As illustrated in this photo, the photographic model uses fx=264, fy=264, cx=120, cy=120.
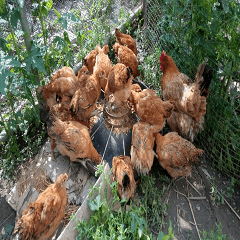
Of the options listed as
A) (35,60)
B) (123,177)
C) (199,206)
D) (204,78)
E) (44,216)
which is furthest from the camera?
(199,206)

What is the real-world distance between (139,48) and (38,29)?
2.20m

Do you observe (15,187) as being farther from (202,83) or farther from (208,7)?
(208,7)

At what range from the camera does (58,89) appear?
4.01m

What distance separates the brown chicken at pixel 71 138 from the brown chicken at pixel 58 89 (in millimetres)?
450

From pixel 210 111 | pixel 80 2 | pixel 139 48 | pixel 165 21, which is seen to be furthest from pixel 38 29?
pixel 210 111

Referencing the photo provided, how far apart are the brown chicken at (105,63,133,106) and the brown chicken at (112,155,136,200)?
96 cm

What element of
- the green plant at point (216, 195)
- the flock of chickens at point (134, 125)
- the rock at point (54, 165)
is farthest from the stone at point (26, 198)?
the green plant at point (216, 195)

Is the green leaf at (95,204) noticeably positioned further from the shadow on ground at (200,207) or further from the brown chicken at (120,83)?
the brown chicken at (120,83)

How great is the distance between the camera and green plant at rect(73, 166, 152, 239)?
277 centimetres

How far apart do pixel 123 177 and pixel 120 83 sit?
132cm

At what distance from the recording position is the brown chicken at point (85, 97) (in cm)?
379

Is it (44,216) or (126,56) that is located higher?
(126,56)

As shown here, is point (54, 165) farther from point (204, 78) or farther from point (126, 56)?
point (204, 78)

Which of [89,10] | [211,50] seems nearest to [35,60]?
[211,50]
